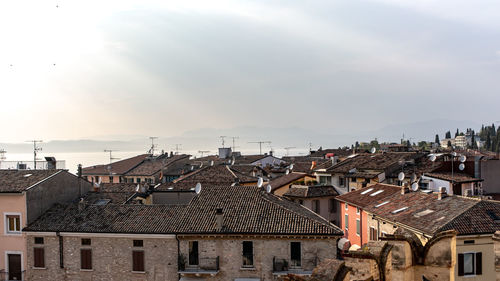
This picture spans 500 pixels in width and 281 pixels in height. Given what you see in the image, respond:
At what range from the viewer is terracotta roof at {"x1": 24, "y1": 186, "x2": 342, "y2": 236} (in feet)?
97.1

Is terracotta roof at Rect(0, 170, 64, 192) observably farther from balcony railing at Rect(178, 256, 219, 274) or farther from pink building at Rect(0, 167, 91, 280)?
balcony railing at Rect(178, 256, 219, 274)

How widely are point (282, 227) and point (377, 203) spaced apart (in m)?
12.8

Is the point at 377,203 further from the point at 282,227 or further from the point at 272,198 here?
Result: the point at 282,227

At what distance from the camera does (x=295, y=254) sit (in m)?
29.2

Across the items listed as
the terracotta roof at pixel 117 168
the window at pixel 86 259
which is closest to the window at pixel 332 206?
the window at pixel 86 259

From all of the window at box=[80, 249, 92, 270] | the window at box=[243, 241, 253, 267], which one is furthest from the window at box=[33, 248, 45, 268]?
the window at box=[243, 241, 253, 267]

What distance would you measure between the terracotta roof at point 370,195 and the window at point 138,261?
19991mm

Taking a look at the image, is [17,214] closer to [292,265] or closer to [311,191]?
[292,265]

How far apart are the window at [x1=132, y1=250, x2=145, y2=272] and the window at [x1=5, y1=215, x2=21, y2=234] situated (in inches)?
381

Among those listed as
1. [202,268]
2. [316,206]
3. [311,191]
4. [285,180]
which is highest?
[285,180]

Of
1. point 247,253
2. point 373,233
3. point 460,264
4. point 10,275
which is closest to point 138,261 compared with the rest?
point 247,253

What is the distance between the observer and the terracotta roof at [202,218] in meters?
29.6

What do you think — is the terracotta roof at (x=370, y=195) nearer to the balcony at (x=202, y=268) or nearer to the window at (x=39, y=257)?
the balcony at (x=202, y=268)

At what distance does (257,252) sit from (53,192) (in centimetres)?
1787
